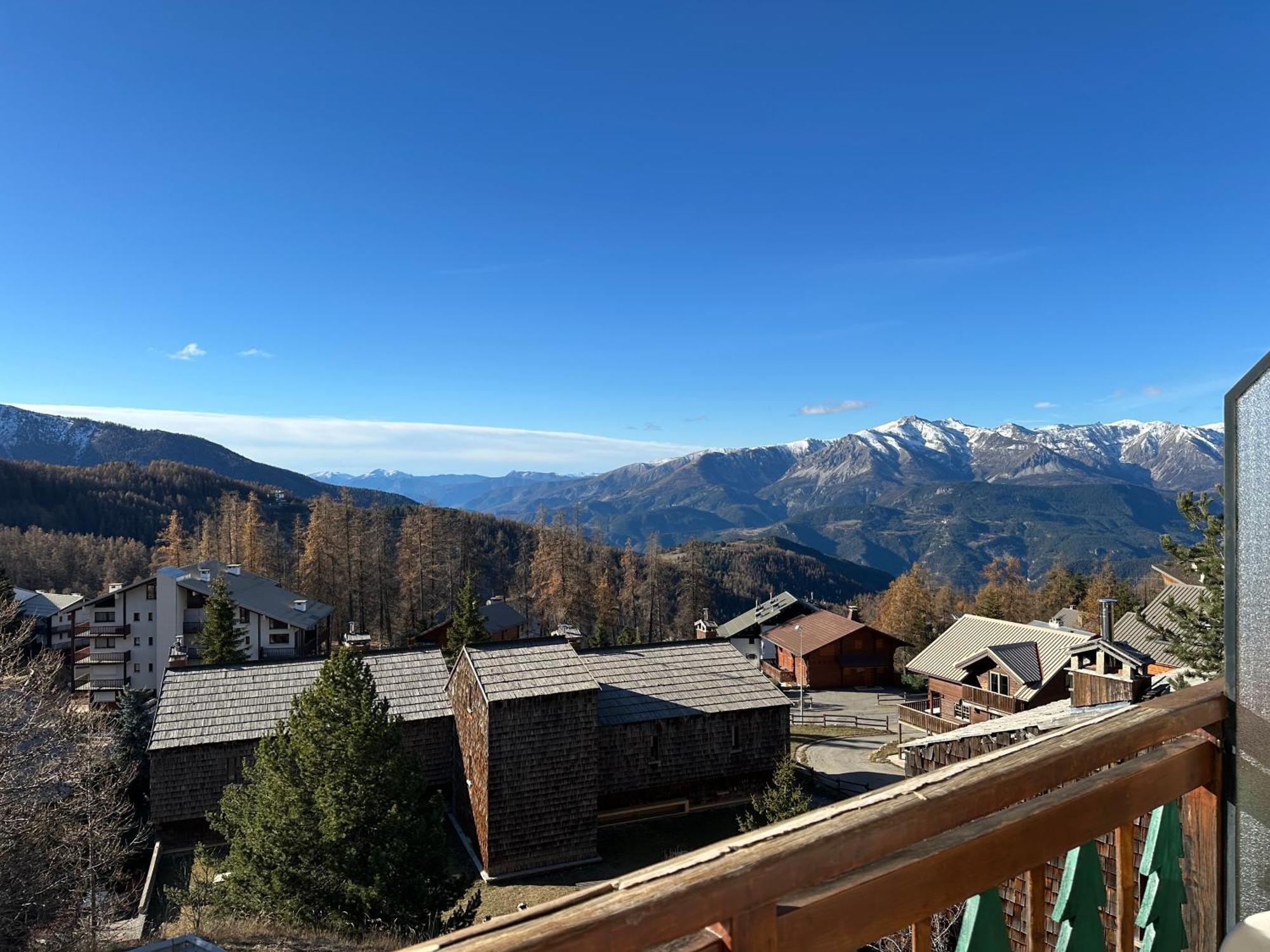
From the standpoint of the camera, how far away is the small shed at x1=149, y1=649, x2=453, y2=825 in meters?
21.1

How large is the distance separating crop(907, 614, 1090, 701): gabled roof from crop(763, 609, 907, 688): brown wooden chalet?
7.45 m

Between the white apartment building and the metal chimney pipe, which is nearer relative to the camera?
the metal chimney pipe

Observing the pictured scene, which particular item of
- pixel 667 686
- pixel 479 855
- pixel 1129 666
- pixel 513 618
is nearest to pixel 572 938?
pixel 479 855

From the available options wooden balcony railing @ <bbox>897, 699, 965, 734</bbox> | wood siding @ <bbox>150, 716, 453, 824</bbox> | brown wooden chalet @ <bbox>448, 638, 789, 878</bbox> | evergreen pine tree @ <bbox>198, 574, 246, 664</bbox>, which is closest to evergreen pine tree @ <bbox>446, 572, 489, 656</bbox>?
evergreen pine tree @ <bbox>198, 574, 246, 664</bbox>

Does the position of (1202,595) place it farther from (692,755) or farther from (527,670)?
(527,670)

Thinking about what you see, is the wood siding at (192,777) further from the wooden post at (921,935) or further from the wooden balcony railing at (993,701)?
the wooden balcony railing at (993,701)

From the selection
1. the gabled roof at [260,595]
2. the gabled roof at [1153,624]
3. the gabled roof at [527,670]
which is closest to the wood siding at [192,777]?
the gabled roof at [527,670]

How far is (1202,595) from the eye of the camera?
873 inches

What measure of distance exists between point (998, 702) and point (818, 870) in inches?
1441

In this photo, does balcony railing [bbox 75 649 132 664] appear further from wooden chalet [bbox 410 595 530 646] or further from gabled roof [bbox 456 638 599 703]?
gabled roof [bbox 456 638 599 703]

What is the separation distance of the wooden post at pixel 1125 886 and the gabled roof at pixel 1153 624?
3421cm

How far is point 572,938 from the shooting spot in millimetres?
1008

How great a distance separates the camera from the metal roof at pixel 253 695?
2170cm

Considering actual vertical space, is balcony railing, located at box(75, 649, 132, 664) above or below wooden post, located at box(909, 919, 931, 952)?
below
